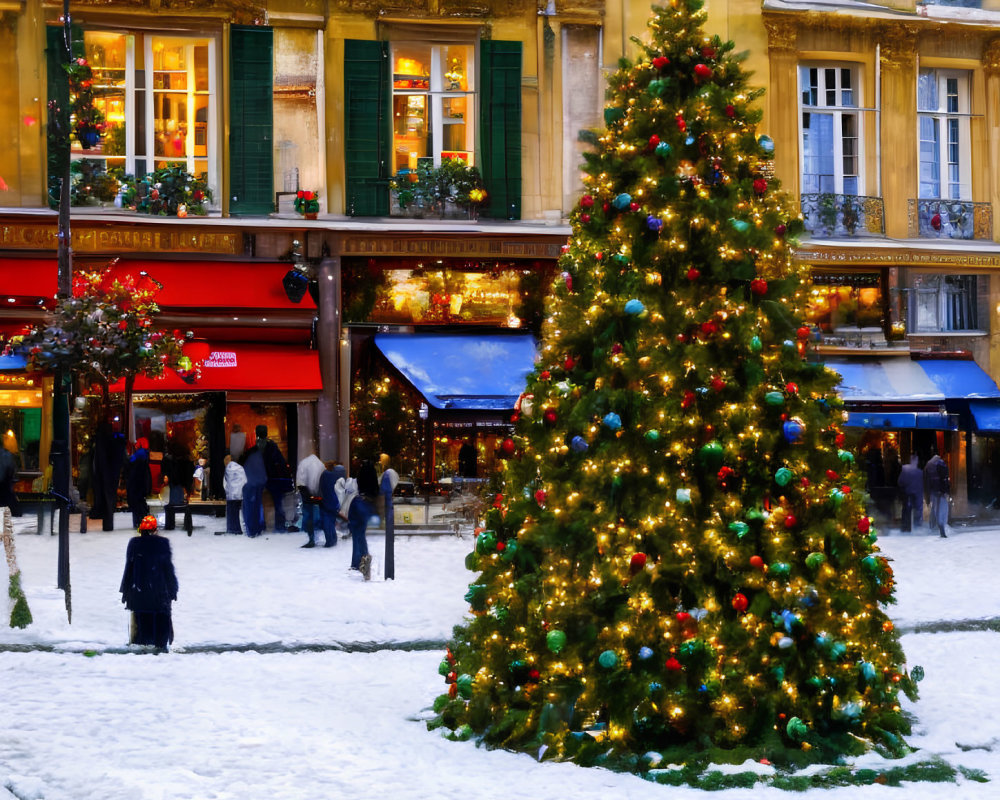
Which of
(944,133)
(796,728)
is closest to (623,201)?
(796,728)

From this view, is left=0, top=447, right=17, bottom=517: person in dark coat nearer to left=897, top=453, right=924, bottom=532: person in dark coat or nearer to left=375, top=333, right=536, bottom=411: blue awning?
left=375, top=333, right=536, bottom=411: blue awning

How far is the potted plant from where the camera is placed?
22.5 meters

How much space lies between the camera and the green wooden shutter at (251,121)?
22.6 metres

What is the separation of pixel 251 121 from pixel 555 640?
16213 mm

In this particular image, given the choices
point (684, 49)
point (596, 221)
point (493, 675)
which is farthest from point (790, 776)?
point (684, 49)

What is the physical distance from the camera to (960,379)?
24.7m

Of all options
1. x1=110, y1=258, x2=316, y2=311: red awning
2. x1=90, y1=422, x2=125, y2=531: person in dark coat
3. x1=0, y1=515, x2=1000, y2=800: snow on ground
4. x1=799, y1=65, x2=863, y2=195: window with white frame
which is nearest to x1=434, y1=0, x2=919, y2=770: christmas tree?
x1=0, y1=515, x2=1000, y2=800: snow on ground

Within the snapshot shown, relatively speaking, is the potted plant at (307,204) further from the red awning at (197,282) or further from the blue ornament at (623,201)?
the blue ornament at (623,201)

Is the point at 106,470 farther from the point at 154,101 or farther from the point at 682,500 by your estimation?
the point at 682,500

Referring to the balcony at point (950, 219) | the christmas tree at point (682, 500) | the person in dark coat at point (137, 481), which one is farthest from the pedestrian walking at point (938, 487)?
the christmas tree at point (682, 500)

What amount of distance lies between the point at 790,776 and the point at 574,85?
57.6 ft

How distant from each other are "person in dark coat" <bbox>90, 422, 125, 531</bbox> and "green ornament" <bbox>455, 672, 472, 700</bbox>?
39.9 ft

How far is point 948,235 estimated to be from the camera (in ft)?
83.5

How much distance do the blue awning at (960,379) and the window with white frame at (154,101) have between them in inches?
481
